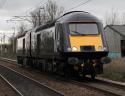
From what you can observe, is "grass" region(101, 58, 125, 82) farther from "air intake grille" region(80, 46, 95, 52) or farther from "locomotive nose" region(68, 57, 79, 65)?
"locomotive nose" region(68, 57, 79, 65)

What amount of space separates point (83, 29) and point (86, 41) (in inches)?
30.7

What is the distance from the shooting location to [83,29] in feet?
65.0

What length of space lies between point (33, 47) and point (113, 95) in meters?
16.2

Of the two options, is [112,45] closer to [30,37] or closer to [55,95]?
[30,37]

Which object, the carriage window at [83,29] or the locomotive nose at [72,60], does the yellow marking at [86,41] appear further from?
the locomotive nose at [72,60]

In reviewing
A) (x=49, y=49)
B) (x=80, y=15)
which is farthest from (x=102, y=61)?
(x=49, y=49)

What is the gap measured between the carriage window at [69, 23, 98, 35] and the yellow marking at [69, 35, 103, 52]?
28cm

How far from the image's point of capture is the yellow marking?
19234mm

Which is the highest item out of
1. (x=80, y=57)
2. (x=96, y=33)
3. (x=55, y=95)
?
(x=96, y=33)

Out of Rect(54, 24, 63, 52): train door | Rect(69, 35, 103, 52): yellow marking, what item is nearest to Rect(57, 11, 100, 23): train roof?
Rect(54, 24, 63, 52): train door

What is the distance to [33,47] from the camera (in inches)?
1152

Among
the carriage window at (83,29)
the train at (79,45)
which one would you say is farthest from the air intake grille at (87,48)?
the carriage window at (83,29)

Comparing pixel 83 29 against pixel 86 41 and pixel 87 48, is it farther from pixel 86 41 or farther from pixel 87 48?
pixel 87 48

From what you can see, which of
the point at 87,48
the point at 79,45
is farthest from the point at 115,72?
the point at 79,45
